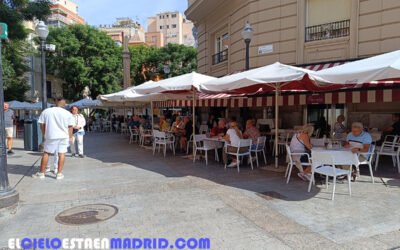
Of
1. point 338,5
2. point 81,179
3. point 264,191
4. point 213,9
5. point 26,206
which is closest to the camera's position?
point 26,206

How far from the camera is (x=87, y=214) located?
4840 mm

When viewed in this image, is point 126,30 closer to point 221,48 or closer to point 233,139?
point 221,48

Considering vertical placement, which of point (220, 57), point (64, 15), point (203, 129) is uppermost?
point (64, 15)

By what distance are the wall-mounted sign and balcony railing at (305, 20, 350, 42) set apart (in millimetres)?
1408

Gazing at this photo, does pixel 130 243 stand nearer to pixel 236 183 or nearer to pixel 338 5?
pixel 236 183

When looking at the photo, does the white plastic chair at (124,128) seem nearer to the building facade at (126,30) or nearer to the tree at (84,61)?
the tree at (84,61)

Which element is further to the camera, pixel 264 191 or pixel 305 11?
pixel 305 11

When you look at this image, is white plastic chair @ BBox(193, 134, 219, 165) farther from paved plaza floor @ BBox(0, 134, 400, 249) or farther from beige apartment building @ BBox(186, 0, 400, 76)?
beige apartment building @ BBox(186, 0, 400, 76)

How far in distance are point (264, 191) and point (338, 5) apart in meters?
8.64

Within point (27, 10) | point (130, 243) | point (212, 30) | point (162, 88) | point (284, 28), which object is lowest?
point (130, 243)

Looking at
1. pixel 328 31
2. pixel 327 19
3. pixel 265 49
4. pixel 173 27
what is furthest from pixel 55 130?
pixel 173 27

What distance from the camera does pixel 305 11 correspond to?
12125 mm

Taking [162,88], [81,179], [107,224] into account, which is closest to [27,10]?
[162,88]

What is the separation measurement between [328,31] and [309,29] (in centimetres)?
71
